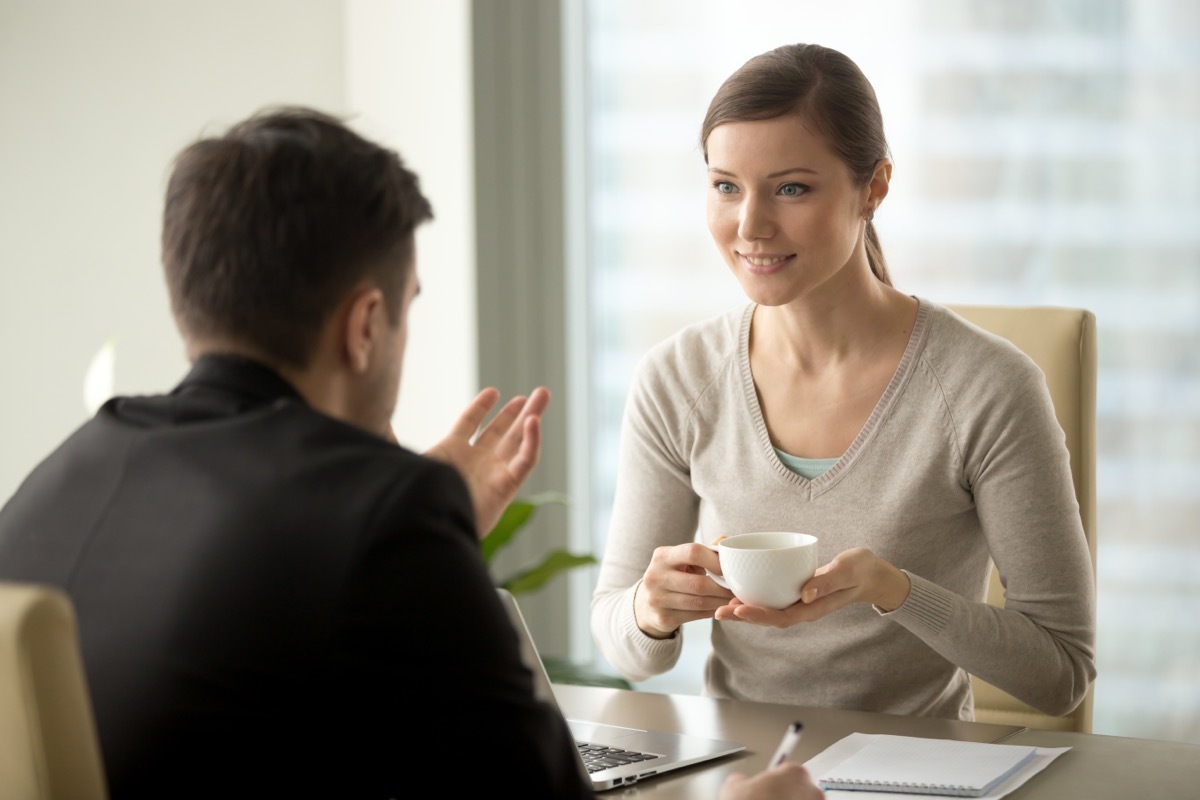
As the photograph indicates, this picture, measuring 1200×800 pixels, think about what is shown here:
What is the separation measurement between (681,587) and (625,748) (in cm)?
21

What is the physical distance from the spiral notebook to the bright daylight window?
155cm

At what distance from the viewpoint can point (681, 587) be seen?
4.98 ft

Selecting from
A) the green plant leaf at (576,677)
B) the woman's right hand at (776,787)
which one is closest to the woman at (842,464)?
the woman's right hand at (776,787)

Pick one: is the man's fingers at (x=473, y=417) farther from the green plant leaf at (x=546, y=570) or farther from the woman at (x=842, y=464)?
the green plant leaf at (x=546, y=570)

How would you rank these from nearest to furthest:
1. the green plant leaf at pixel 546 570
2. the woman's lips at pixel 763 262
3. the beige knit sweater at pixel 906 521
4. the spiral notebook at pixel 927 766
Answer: the spiral notebook at pixel 927 766
the beige knit sweater at pixel 906 521
the woman's lips at pixel 763 262
the green plant leaf at pixel 546 570

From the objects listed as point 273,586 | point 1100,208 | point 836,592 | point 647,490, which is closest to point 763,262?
point 647,490

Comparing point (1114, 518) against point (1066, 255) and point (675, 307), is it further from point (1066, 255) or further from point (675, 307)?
point (675, 307)

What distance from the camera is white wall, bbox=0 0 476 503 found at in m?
2.99

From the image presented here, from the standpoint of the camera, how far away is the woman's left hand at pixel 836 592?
55.9 inches

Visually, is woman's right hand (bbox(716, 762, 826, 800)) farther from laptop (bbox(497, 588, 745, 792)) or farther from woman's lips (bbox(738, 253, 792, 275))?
woman's lips (bbox(738, 253, 792, 275))

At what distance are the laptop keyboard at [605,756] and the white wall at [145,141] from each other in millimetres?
1788

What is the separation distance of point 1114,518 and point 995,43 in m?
1.01

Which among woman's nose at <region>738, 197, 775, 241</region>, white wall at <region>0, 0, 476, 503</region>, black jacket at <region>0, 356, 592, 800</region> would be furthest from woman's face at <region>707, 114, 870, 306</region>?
white wall at <region>0, 0, 476, 503</region>

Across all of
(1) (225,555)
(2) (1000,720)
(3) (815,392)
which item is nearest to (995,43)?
(3) (815,392)
